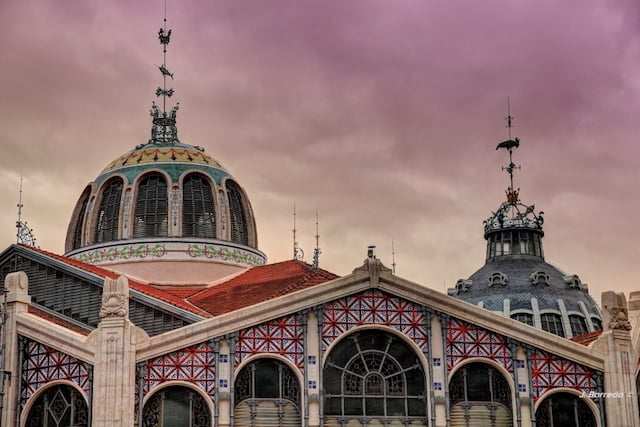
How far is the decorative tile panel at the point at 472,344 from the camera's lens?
159ft

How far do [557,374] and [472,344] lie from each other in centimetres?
360

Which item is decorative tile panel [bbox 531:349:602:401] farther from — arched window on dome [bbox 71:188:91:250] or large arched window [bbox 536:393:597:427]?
arched window on dome [bbox 71:188:91:250]

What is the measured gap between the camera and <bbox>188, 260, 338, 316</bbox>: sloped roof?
5416cm

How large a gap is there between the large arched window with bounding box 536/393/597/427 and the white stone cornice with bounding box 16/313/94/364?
17.9m

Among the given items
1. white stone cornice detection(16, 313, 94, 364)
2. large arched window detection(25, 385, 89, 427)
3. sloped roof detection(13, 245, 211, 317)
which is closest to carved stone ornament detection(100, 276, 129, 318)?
white stone cornice detection(16, 313, 94, 364)

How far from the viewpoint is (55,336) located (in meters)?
46.9

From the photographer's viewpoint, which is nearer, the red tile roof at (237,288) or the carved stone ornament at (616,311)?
the carved stone ornament at (616,311)

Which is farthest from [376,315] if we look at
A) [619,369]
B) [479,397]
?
[619,369]

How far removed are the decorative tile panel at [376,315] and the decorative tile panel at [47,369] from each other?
9446 millimetres

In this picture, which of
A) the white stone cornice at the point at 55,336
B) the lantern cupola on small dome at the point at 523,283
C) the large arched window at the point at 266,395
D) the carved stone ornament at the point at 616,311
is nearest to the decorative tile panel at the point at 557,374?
the carved stone ornament at the point at 616,311

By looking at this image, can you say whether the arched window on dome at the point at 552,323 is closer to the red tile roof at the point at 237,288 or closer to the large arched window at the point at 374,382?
the red tile roof at the point at 237,288

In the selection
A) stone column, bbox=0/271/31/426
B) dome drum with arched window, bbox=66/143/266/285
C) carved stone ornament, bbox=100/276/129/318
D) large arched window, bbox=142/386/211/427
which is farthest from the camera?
dome drum with arched window, bbox=66/143/266/285

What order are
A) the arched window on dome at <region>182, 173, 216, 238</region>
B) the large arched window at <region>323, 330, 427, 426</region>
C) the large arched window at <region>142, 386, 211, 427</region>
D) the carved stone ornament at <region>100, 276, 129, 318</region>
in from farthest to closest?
the arched window on dome at <region>182, 173, 216, 238</region>, the large arched window at <region>323, 330, 427, 426</region>, the large arched window at <region>142, 386, 211, 427</region>, the carved stone ornament at <region>100, 276, 129, 318</region>

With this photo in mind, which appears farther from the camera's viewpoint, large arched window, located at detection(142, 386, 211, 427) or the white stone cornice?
large arched window, located at detection(142, 386, 211, 427)
